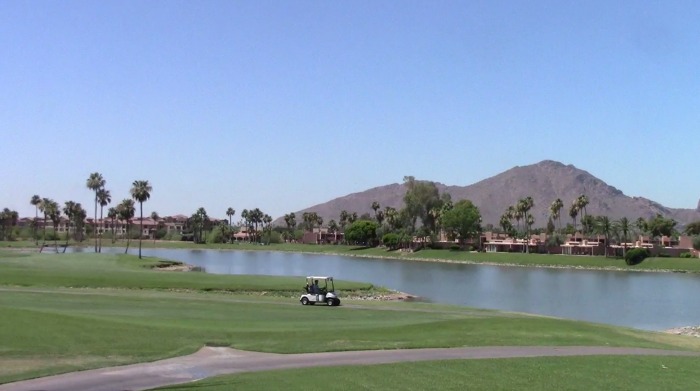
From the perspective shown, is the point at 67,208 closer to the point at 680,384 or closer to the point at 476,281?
Answer: the point at 476,281

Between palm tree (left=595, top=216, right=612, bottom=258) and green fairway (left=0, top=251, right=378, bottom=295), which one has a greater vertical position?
palm tree (left=595, top=216, right=612, bottom=258)

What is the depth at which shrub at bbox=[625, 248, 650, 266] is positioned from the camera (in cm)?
14262

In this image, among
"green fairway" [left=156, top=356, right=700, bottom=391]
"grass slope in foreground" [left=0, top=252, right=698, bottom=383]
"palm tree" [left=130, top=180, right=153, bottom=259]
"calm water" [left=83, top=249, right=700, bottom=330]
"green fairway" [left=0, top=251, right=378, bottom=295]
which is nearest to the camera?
"green fairway" [left=156, top=356, right=700, bottom=391]

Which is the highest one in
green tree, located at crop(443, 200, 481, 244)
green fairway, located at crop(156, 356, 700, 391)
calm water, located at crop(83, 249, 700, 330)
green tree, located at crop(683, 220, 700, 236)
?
green tree, located at crop(443, 200, 481, 244)

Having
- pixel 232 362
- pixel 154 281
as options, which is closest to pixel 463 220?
pixel 154 281

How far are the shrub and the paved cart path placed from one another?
4723 inches

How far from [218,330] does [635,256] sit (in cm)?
12859

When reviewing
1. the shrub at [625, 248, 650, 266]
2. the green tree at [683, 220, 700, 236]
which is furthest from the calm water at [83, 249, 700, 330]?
the green tree at [683, 220, 700, 236]

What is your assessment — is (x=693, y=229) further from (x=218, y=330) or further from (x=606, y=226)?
(x=218, y=330)

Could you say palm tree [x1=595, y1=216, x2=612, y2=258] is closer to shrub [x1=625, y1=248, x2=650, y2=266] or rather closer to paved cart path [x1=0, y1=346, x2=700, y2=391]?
shrub [x1=625, y1=248, x2=650, y2=266]

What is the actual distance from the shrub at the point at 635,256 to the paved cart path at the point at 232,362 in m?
120

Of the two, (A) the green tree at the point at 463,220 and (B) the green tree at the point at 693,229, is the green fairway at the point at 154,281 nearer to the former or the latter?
(A) the green tree at the point at 463,220

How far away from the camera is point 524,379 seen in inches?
830

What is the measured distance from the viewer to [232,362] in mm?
23094
